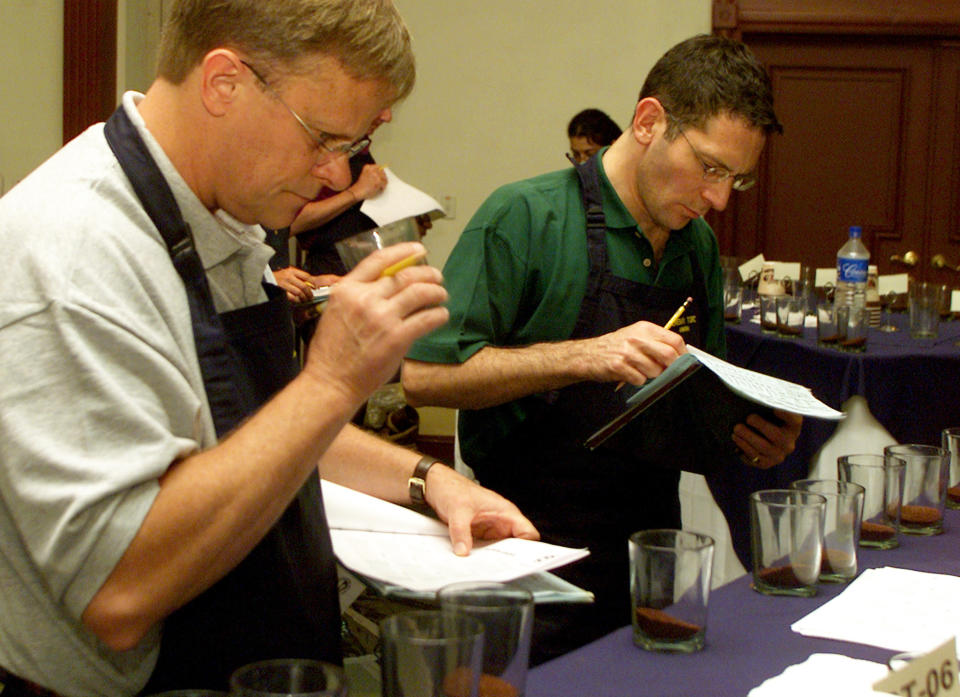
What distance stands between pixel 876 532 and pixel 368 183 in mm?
2950

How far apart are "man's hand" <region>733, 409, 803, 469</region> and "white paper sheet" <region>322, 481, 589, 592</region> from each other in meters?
0.70

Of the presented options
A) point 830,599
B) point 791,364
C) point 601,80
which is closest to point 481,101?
point 601,80

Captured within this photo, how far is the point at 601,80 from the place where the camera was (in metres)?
6.42

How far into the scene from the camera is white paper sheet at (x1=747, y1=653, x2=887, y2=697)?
3.70 ft

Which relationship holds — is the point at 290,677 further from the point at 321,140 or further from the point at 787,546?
the point at 787,546

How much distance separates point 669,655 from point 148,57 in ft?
15.8

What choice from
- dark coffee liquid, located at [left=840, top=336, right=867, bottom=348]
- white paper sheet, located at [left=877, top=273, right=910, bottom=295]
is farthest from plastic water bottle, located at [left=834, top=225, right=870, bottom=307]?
dark coffee liquid, located at [left=840, top=336, right=867, bottom=348]

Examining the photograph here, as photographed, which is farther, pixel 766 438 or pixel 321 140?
pixel 766 438

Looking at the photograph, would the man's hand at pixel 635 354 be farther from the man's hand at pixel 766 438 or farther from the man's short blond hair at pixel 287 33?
the man's short blond hair at pixel 287 33

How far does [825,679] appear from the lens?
1.16m

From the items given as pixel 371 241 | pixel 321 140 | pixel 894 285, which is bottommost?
pixel 894 285

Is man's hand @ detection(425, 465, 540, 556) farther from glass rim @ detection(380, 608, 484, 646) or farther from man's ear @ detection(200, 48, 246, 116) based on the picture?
man's ear @ detection(200, 48, 246, 116)

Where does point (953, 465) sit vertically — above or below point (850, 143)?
below

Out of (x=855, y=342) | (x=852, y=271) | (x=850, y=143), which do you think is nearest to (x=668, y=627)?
(x=855, y=342)
